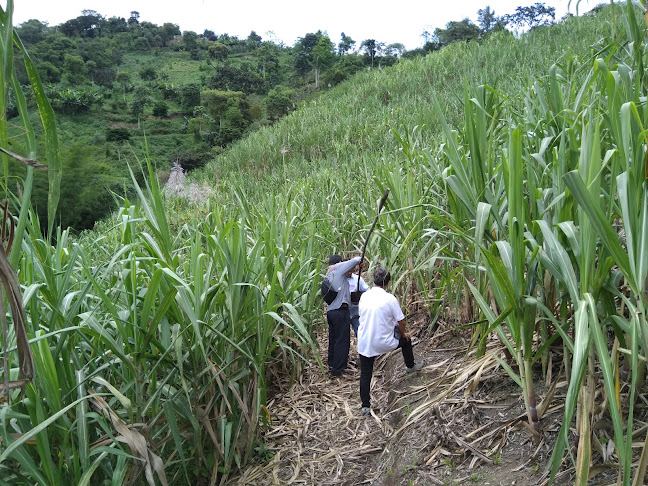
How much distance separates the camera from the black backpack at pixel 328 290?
3.64 metres

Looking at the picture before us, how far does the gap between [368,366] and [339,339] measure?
0.69 metres

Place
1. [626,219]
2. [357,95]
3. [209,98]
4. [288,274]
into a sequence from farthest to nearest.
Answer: [209,98]
[357,95]
[288,274]
[626,219]

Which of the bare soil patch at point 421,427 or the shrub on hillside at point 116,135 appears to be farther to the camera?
the shrub on hillside at point 116,135

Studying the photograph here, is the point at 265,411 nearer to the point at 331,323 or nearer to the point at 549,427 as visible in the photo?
the point at 331,323

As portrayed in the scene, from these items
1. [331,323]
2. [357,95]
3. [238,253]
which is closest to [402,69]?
[357,95]

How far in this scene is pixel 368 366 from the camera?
2992 mm

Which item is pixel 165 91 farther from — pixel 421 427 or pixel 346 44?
pixel 421 427

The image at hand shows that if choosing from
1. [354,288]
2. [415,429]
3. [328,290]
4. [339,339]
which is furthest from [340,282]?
[415,429]

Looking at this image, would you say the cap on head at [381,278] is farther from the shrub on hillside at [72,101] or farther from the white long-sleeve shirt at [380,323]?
the shrub on hillside at [72,101]

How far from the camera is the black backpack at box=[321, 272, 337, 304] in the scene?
11.9ft

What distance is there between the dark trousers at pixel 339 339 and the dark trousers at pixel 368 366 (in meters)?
0.65

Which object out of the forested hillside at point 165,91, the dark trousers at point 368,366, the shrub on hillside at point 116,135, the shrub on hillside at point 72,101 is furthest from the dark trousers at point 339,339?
the shrub on hillside at point 72,101

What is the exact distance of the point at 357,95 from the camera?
51.3 feet

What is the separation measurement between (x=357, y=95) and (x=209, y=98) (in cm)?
2347
